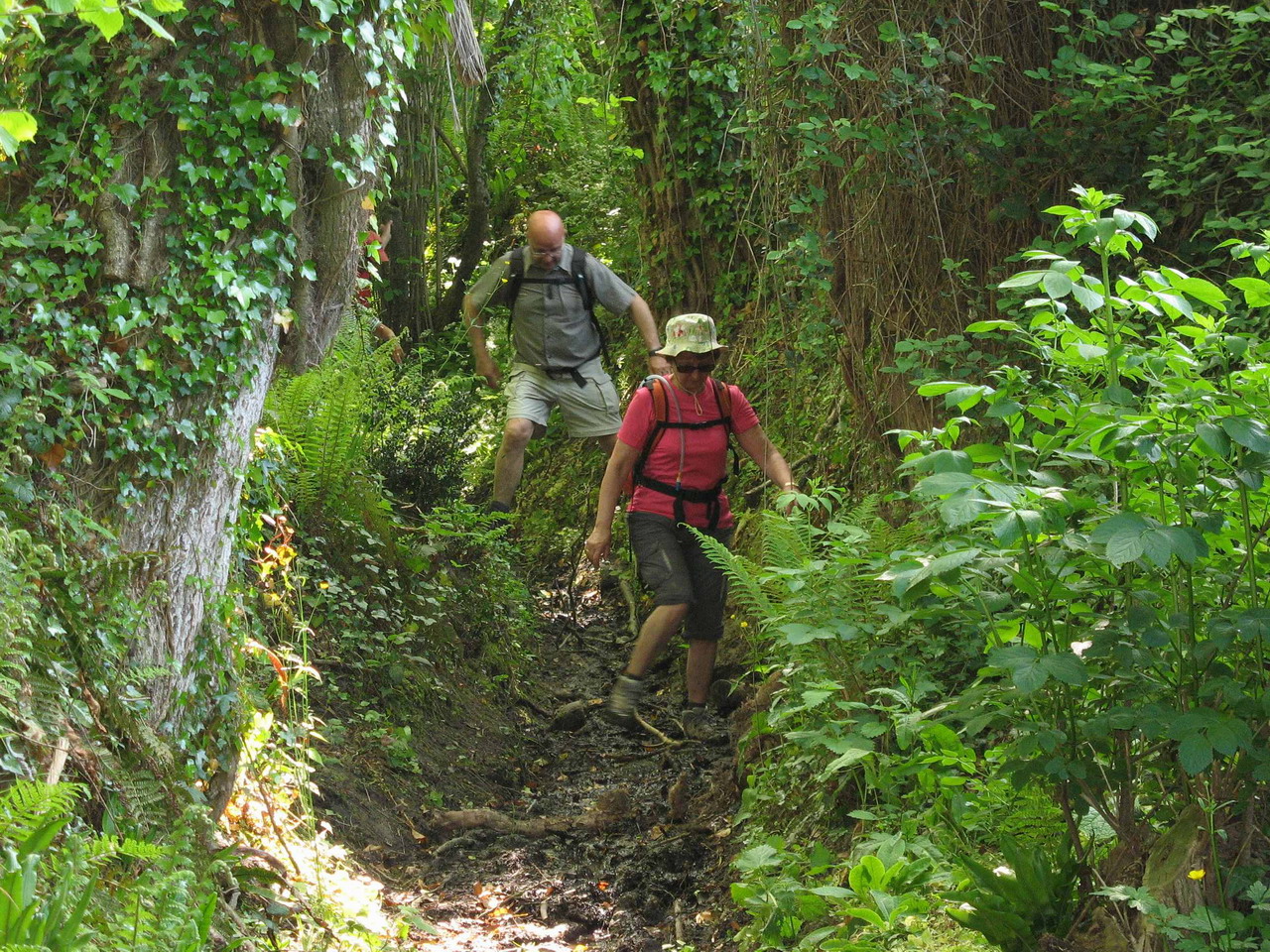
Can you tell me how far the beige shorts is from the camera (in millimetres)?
8445

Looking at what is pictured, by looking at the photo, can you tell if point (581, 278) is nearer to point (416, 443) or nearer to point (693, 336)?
point (416, 443)

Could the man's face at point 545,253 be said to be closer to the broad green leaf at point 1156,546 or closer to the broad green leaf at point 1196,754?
the broad green leaf at point 1156,546

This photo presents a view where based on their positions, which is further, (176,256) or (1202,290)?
(176,256)

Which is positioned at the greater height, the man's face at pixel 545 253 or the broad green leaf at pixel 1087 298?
the broad green leaf at pixel 1087 298

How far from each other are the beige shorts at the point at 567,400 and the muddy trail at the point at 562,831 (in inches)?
76.5

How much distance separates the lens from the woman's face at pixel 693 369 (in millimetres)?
6715

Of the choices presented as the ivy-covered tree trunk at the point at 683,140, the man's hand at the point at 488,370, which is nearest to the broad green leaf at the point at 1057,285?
the man's hand at the point at 488,370

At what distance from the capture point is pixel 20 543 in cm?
355

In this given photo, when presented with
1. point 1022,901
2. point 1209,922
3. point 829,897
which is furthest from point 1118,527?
point 829,897

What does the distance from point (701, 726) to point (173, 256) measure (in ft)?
13.6

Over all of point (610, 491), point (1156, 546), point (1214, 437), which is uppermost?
point (1214, 437)

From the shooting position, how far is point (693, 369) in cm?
673

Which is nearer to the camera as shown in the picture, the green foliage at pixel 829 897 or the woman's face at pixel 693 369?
the green foliage at pixel 829 897

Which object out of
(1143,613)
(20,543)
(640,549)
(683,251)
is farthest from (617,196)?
(1143,613)
